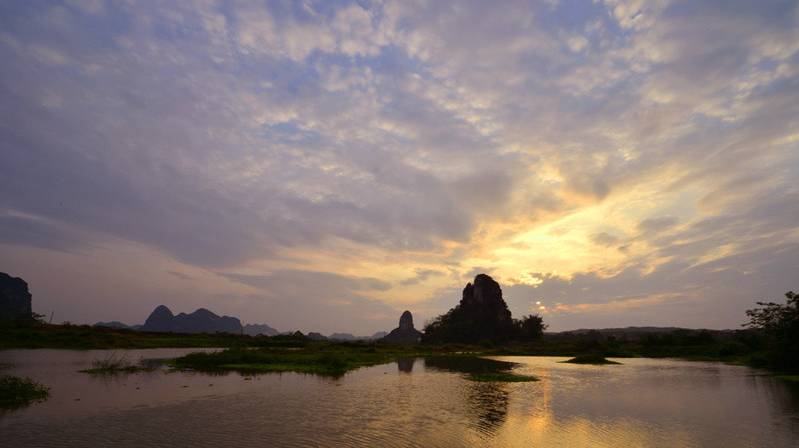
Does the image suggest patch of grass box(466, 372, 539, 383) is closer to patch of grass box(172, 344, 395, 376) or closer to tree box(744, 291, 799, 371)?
patch of grass box(172, 344, 395, 376)

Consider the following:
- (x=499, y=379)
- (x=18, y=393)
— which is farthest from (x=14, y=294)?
(x=499, y=379)

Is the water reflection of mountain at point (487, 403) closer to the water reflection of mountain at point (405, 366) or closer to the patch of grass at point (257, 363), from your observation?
the water reflection of mountain at point (405, 366)

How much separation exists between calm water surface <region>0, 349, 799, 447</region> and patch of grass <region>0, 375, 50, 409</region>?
2.68 ft

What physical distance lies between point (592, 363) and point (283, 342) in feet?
192

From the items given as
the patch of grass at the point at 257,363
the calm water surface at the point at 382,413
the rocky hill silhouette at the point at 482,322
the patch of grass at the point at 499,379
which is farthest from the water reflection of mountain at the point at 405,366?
the rocky hill silhouette at the point at 482,322

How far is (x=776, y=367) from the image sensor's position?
51.8 m

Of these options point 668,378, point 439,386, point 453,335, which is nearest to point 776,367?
point 668,378

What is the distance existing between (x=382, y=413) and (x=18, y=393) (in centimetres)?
1931

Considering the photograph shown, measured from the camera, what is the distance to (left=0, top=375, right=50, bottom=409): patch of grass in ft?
70.2

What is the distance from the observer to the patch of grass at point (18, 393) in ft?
70.2

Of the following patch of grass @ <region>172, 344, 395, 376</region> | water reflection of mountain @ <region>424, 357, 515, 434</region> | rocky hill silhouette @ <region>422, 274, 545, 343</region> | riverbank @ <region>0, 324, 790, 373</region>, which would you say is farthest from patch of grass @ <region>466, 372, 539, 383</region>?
rocky hill silhouette @ <region>422, 274, 545, 343</region>

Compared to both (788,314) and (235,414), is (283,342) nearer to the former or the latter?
(235,414)

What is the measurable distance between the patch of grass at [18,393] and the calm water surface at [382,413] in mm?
816

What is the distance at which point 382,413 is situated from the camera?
2238 centimetres
